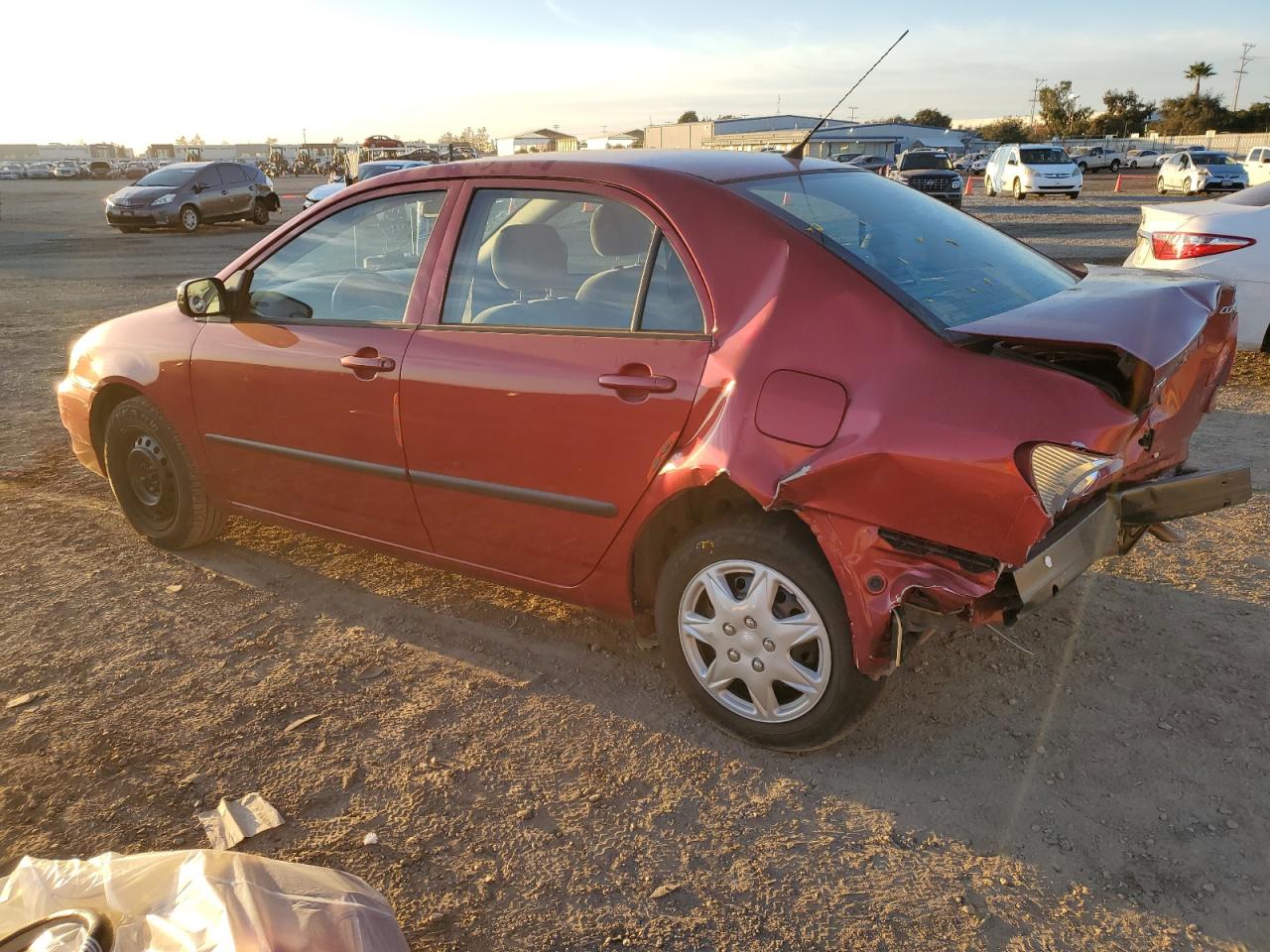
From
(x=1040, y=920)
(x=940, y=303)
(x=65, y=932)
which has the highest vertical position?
(x=940, y=303)

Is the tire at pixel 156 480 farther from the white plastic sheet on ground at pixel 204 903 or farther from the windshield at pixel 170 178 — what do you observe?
the windshield at pixel 170 178

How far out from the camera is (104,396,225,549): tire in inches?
167

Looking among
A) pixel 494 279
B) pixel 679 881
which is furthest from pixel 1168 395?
pixel 494 279

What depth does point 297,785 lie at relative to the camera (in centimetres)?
278

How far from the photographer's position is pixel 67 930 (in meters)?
1.65

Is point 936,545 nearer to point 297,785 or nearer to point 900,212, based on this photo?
point 900,212

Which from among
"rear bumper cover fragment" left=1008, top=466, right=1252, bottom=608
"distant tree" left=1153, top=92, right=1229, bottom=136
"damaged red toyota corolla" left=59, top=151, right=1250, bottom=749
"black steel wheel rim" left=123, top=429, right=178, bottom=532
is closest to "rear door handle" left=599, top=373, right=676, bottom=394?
"damaged red toyota corolla" left=59, top=151, right=1250, bottom=749

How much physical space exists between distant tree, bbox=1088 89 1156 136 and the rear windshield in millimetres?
98197

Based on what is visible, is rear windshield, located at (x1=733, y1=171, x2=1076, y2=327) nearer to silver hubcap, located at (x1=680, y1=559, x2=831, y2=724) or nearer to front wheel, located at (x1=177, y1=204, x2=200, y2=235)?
silver hubcap, located at (x1=680, y1=559, x2=831, y2=724)

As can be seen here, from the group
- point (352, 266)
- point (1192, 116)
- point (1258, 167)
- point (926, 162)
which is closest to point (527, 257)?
point (352, 266)

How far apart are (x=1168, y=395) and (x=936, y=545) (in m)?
0.83

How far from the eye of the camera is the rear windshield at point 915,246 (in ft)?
8.88

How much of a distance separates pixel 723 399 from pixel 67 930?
185 centimetres

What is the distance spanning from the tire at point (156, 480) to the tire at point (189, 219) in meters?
20.9
